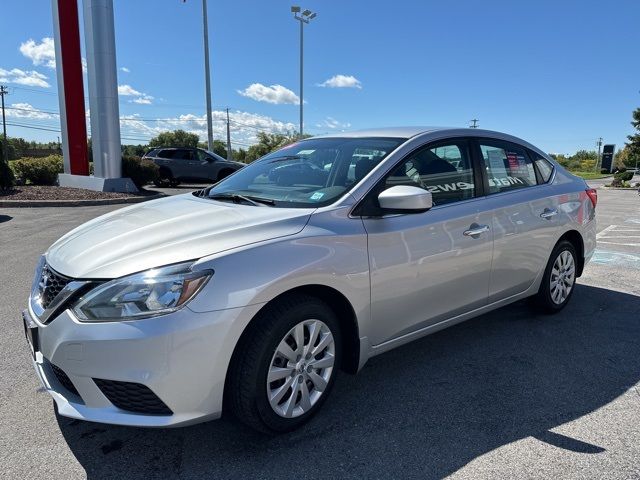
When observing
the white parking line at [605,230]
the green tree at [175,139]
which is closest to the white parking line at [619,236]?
the white parking line at [605,230]

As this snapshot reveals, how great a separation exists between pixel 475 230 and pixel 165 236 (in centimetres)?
211

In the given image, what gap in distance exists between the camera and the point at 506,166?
4117mm

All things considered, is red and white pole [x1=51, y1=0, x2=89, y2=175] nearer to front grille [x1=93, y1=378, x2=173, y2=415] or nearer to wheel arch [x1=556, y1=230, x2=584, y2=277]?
wheel arch [x1=556, y1=230, x2=584, y2=277]

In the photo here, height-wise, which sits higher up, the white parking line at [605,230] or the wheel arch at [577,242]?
the wheel arch at [577,242]

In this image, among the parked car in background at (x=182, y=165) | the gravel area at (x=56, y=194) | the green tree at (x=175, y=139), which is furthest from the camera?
the green tree at (x=175, y=139)

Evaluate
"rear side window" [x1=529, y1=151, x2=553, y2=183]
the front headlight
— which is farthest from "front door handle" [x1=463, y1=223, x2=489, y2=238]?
the front headlight

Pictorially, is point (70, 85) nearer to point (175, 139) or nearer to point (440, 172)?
point (440, 172)

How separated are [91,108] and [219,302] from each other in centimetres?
1501

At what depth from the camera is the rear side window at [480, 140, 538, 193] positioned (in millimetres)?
3906

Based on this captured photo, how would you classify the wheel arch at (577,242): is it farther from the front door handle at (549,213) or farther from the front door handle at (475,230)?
the front door handle at (475,230)

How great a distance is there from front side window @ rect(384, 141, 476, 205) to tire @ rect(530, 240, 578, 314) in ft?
4.30

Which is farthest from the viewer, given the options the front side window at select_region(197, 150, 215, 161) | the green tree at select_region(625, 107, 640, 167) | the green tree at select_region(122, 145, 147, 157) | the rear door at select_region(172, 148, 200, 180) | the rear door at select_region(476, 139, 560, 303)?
the green tree at select_region(625, 107, 640, 167)

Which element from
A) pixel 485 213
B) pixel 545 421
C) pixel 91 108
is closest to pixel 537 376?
pixel 545 421

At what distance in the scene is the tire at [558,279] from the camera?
4410mm
